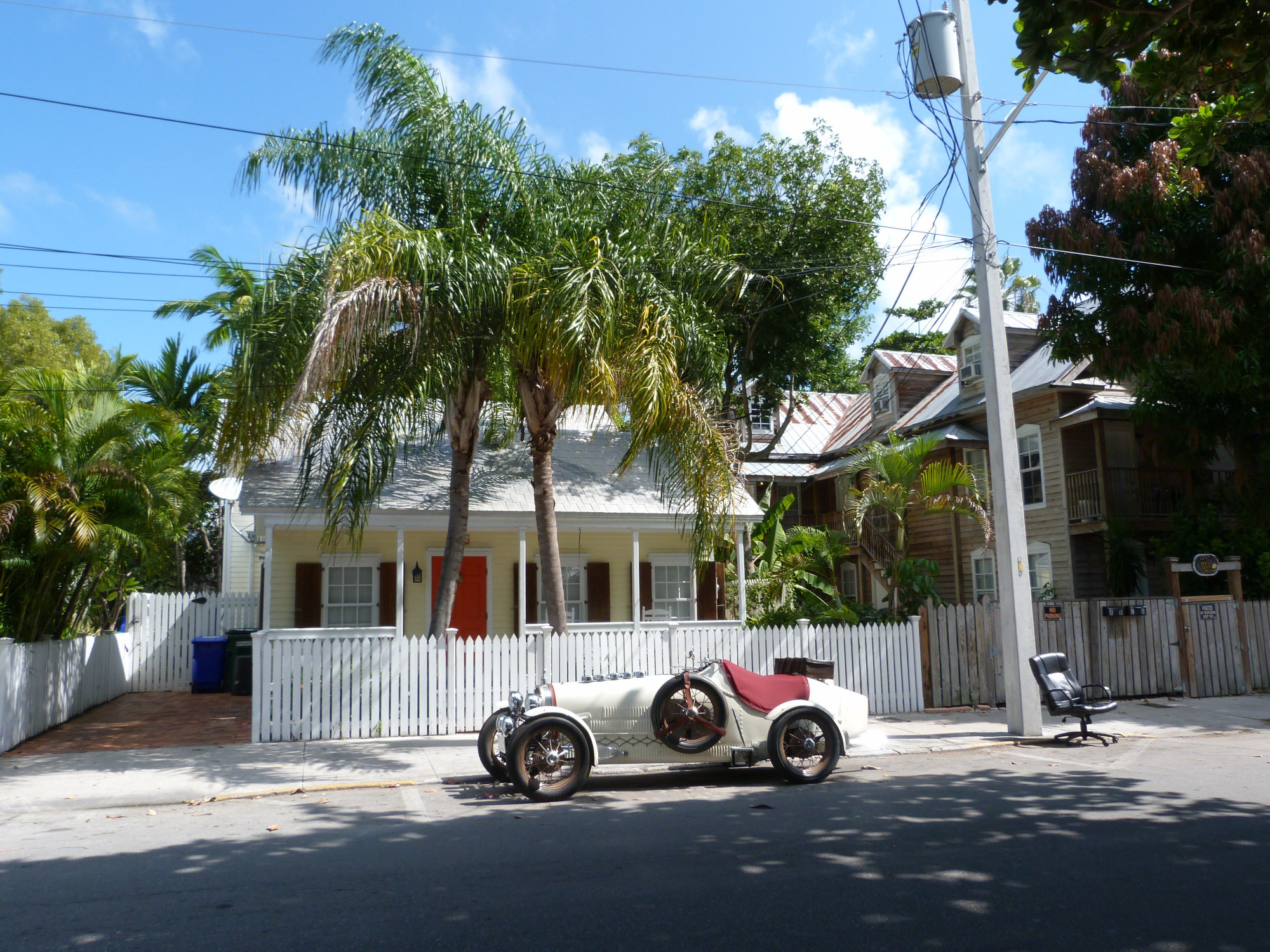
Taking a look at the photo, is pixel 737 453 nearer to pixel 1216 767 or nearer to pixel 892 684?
Answer: pixel 892 684

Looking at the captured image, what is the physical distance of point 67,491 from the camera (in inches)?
460

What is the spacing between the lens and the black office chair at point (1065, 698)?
37.1 feet

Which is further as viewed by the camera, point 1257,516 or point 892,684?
point 1257,516

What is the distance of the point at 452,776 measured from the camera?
31.4 ft

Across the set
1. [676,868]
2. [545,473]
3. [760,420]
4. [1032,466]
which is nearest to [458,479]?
[545,473]

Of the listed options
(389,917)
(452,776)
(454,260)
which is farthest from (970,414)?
(389,917)

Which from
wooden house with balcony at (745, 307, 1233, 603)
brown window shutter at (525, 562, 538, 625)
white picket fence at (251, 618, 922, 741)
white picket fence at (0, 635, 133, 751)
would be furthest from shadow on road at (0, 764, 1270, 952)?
wooden house with balcony at (745, 307, 1233, 603)

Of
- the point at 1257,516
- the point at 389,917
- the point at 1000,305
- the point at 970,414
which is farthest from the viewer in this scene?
the point at 970,414

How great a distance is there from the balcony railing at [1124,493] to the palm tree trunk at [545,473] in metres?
14.8

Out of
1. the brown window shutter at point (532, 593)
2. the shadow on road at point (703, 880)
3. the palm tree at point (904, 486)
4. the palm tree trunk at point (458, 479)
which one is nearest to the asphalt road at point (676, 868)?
the shadow on road at point (703, 880)

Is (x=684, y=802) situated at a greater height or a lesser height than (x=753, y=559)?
lesser

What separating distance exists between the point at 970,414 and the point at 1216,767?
15802 millimetres

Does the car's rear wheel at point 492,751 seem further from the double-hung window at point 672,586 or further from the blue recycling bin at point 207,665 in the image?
the blue recycling bin at point 207,665

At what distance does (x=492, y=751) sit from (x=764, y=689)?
263cm
